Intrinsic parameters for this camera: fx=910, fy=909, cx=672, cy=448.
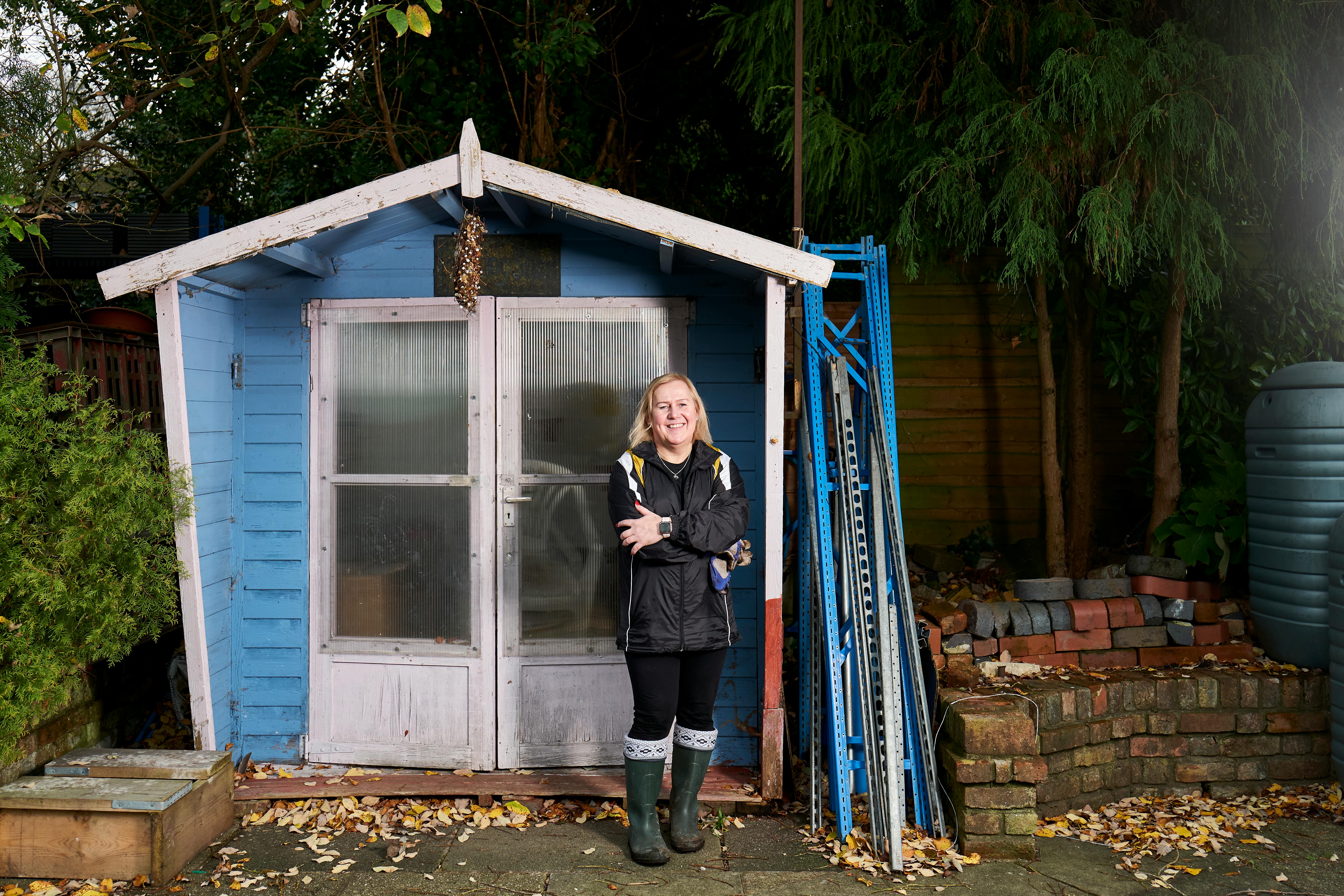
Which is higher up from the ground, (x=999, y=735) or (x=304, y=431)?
(x=304, y=431)

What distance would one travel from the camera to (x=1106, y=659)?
4543 millimetres

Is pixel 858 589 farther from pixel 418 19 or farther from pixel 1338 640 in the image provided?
pixel 418 19

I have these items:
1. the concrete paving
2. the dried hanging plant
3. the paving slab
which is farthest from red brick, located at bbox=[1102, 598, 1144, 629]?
the dried hanging plant

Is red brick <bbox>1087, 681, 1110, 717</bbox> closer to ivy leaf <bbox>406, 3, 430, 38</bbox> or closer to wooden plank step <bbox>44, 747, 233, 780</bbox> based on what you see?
wooden plank step <bbox>44, 747, 233, 780</bbox>

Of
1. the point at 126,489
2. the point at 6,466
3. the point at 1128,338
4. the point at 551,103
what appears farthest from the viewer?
the point at 551,103

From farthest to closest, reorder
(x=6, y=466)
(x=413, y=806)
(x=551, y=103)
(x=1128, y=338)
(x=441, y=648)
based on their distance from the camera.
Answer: (x=551, y=103)
(x=1128, y=338)
(x=441, y=648)
(x=413, y=806)
(x=6, y=466)

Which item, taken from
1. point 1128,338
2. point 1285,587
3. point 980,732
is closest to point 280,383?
point 980,732

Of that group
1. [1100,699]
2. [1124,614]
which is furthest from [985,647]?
[1124,614]

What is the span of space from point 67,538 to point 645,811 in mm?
2518

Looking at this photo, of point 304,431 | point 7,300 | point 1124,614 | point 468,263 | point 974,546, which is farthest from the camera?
point 974,546

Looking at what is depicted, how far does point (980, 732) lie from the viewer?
→ 12.2 feet

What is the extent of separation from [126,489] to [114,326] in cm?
222

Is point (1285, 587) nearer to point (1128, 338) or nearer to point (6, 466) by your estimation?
point (1128, 338)

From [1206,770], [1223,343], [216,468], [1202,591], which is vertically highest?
[1223,343]
